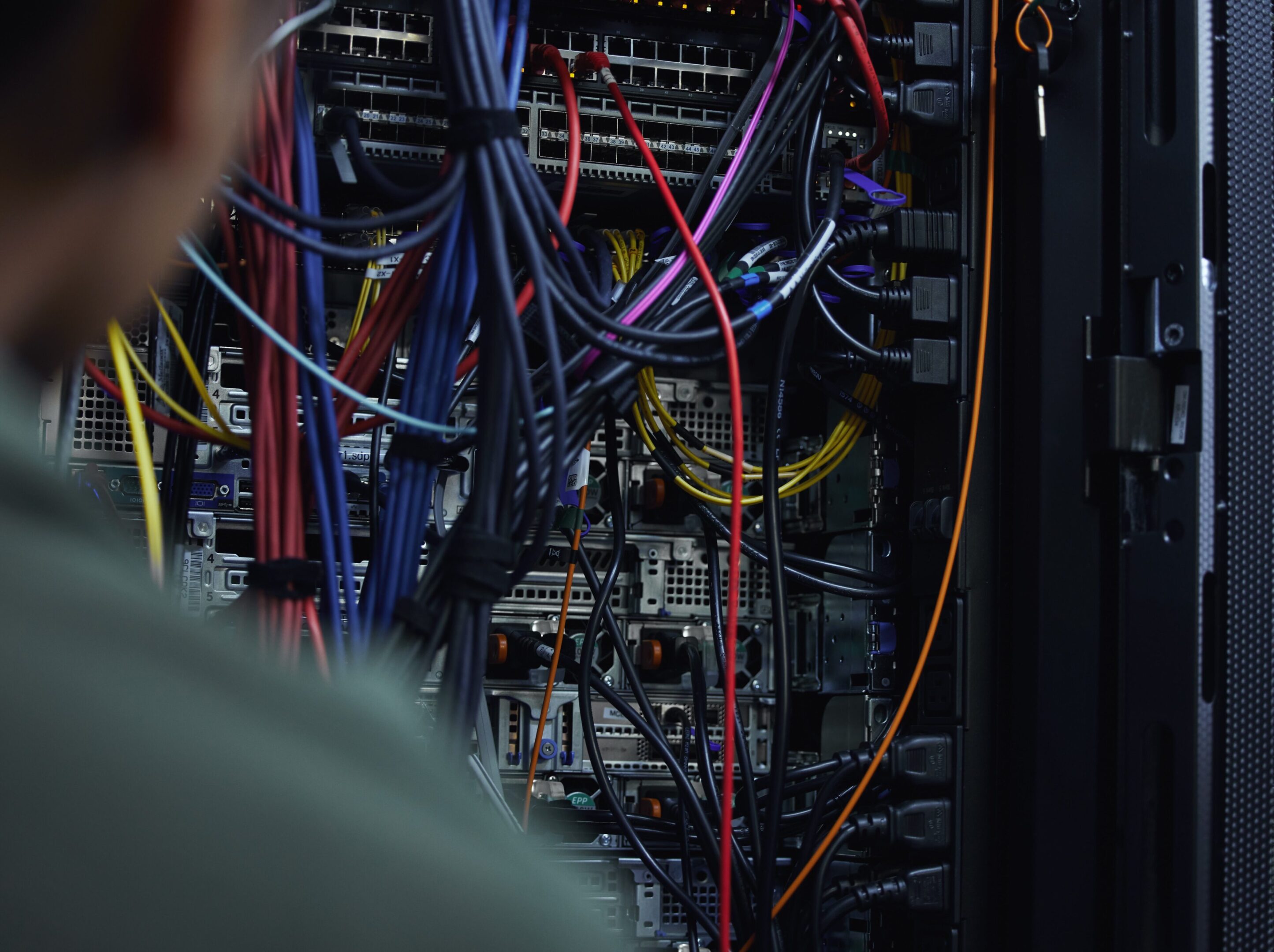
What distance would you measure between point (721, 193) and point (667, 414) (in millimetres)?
327

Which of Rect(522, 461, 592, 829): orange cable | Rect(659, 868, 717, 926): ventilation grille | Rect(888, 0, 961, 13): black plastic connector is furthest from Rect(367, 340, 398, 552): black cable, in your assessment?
Rect(888, 0, 961, 13): black plastic connector

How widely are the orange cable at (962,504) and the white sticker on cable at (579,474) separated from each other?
0.51m

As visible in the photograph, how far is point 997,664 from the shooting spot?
1.30 metres

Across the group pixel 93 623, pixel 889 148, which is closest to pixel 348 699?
pixel 93 623

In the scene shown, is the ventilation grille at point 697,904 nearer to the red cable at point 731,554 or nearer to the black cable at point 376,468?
the red cable at point 731,554

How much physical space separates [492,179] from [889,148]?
699 millimetres

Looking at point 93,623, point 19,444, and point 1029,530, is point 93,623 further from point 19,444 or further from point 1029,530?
point 1029,530

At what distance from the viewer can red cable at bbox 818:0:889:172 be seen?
1.28 m

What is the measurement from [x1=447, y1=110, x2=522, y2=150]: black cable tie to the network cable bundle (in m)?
0.09

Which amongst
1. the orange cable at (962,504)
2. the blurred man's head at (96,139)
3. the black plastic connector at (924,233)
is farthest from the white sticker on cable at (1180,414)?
the blurred man's head at (96,139)

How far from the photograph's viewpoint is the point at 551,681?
4.38 feet

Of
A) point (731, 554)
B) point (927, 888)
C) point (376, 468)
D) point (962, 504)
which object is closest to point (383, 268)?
point (376, 468)

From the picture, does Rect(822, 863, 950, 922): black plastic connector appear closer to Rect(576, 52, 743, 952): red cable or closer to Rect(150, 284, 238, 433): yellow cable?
Rect(576, 52, 743, 952): red cable

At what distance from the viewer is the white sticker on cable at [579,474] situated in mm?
1420
